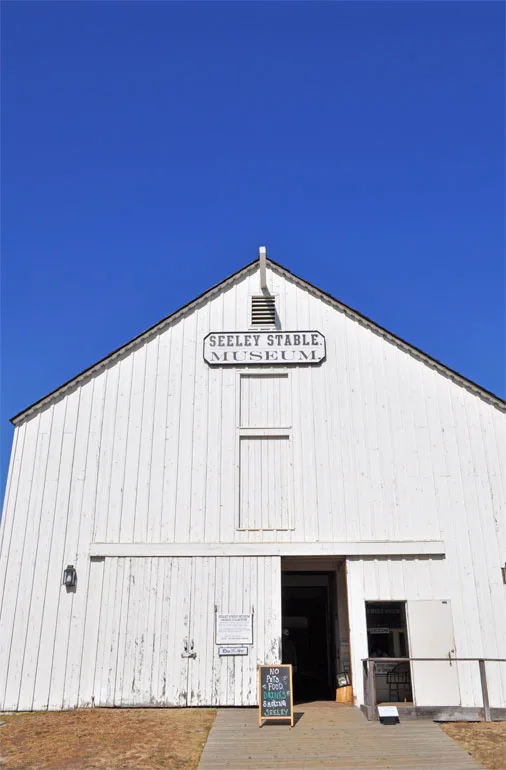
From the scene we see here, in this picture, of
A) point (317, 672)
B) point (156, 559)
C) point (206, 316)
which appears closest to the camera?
point (156, 559)

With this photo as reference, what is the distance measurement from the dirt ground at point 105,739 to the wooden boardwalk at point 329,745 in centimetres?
47

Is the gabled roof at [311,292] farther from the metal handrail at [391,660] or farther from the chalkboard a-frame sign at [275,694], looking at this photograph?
the chalkboard a-frame sign at [275,694]

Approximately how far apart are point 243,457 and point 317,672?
28.4 feet

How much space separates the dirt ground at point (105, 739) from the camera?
8938 mm

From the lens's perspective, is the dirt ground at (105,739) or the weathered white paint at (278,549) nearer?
the dirt ground at (105,739)

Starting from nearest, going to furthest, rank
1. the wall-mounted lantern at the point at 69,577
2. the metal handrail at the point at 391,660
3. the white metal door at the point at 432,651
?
the metal handrail at the point at 391,660 < the white metal door at the point at 432,651 < the wall-mounted lantern at the point at 69,577

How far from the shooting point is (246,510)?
14016 mm

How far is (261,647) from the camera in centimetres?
1295

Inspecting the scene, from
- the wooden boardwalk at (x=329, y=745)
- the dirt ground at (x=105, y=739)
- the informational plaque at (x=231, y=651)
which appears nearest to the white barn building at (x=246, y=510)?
the informational plaque at (x=231, y=651)

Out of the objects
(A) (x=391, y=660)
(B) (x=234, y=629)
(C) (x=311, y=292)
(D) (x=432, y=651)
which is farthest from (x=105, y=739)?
(C) (x=311, y=292)

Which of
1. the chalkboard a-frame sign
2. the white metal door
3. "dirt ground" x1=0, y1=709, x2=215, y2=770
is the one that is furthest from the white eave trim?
"dirt ground" x1=0, y1=709, x2=215, y2=770

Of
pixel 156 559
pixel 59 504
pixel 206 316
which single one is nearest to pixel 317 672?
pixel 156 559

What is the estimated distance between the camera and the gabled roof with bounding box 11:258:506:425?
1471cm

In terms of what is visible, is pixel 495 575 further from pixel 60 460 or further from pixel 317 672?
pixel 60 460
